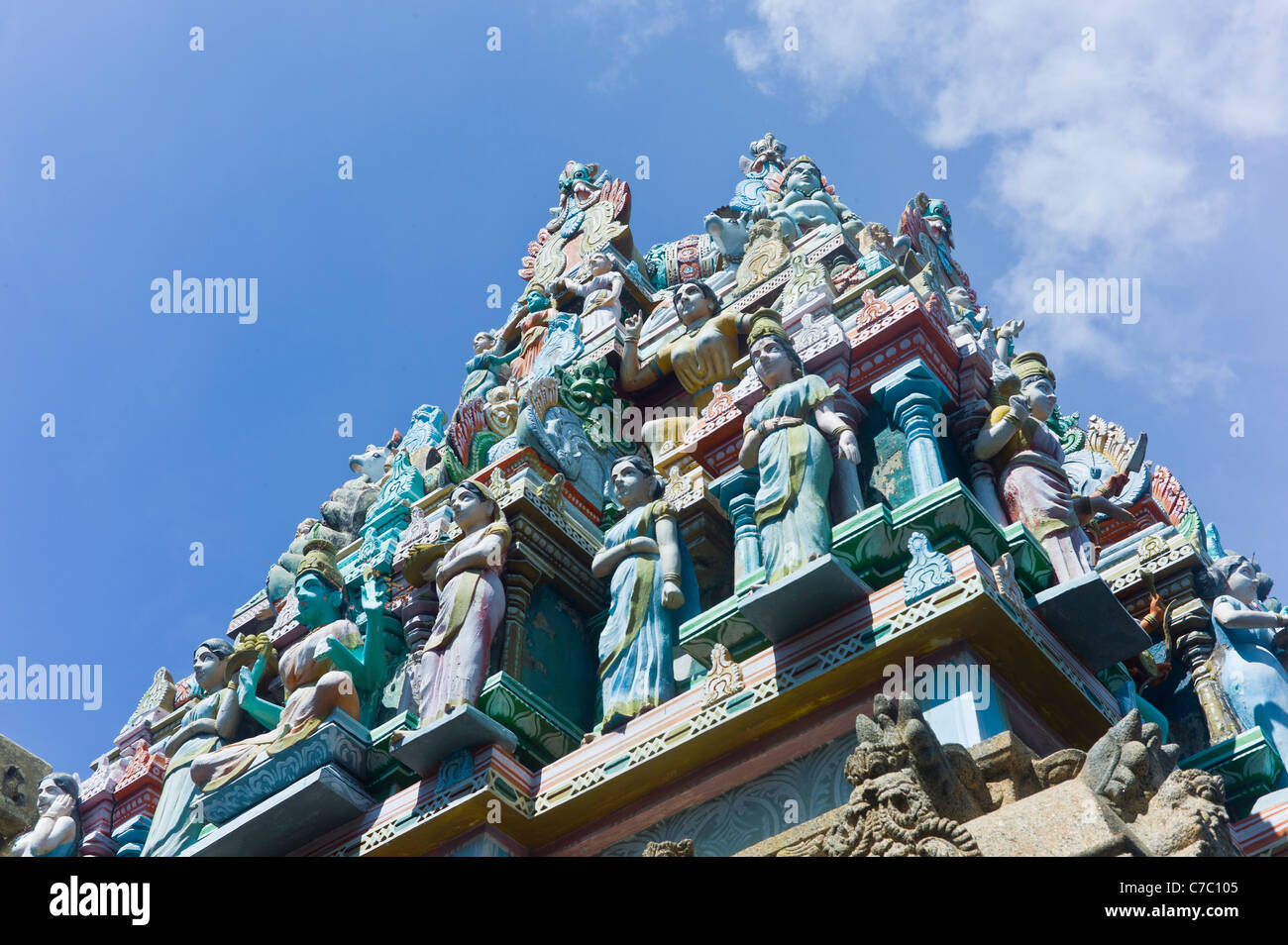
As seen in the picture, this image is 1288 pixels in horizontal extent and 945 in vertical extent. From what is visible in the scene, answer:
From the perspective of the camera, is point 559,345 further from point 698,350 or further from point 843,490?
point 843,490

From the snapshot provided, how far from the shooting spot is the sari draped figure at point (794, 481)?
31.4ft

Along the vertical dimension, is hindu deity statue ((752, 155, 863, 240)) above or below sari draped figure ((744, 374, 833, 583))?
above

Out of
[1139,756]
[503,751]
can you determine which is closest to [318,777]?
[503,751]

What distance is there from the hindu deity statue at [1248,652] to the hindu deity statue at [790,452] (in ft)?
12.2

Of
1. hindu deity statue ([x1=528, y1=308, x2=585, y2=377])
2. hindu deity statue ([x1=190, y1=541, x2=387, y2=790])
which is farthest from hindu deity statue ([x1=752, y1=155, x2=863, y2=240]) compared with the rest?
hindu deity statue ([x1=190, y1=541, x2=387, y2=790])

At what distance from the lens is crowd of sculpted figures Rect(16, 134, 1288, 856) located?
10648mm

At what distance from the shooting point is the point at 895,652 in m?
8.95

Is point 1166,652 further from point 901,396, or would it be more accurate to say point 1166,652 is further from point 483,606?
point 483,606

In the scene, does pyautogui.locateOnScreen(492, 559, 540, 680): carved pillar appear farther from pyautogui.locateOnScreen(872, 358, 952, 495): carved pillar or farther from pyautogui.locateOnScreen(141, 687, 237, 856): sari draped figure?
pyautogui.locateOnScreen(141, 687, 237, 856): sari draped figure

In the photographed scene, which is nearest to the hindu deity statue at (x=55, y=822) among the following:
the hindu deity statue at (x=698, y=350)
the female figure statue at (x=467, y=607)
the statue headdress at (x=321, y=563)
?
the statue headdress at (x=321, y=563)

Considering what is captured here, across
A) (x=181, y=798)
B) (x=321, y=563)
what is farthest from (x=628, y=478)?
(x=181, y=798)

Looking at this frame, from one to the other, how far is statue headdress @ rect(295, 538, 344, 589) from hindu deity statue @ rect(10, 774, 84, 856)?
10.9 feet
